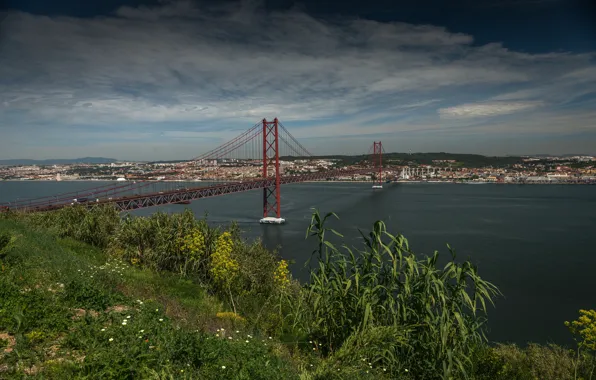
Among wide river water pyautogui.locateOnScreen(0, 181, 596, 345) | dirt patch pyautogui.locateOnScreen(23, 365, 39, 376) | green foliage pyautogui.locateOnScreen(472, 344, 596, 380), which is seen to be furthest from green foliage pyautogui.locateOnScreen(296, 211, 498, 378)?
wide river water pyautogui.locateOnScreen(0, 181, 596, 345)

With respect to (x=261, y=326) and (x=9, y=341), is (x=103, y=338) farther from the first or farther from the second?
(x=261, y=326)

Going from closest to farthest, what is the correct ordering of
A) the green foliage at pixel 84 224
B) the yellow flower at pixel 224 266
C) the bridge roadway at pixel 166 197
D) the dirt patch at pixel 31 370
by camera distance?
1. the dirt patch at pixel 31 370
2. the yellow flower at pixel 224 266
3. the green foliage at pixel 84 224
4. the bridge roadway at pixel 166 197

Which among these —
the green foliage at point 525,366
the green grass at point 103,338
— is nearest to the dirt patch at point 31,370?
the green grass at point 103,338

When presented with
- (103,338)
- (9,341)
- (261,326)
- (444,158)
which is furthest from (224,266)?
(444,158)

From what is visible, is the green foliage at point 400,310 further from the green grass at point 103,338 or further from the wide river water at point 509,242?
the wide river water at point 509,242

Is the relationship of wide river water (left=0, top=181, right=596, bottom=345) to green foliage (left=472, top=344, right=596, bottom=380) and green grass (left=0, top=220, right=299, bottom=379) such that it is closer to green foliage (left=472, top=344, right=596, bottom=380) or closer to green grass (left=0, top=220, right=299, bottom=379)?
green foliage (left=472, top=344, right=596, bottom=380)
